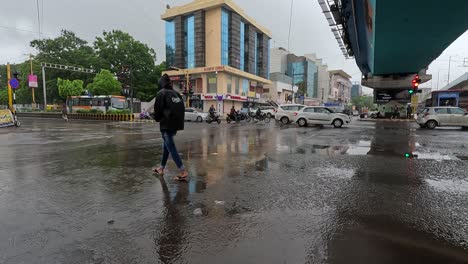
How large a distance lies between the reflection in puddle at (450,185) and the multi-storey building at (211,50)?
40.0 meters

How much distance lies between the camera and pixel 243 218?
134 inches

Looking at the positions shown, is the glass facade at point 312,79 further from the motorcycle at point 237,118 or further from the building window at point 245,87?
the motorcycle at point 237,118

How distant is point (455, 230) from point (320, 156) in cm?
465

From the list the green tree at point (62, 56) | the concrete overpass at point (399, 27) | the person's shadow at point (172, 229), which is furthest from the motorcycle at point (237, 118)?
the green tree at point (62, 56)

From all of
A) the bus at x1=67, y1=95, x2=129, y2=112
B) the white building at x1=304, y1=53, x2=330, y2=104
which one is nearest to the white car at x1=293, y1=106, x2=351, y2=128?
the bus at x1=67, y1=95, x2=129, y2=112

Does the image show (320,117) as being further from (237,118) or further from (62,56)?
(62,56)

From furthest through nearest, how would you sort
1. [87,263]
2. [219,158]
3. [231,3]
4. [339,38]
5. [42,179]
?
1. [231,3]
2. [339,38]
3. [219,158]
4. [42,179]
5. [87,263]

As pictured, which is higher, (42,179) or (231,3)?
(231,3)

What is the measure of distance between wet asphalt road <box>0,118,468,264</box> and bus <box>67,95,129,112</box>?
104ft

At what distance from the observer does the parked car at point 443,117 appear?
60.0ft

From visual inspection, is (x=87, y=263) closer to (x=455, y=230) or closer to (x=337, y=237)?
(x=337, y=237)

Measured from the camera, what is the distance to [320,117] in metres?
20.7

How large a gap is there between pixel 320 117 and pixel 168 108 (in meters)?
17.3

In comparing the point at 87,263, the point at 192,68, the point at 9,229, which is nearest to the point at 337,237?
the point at 87,263
